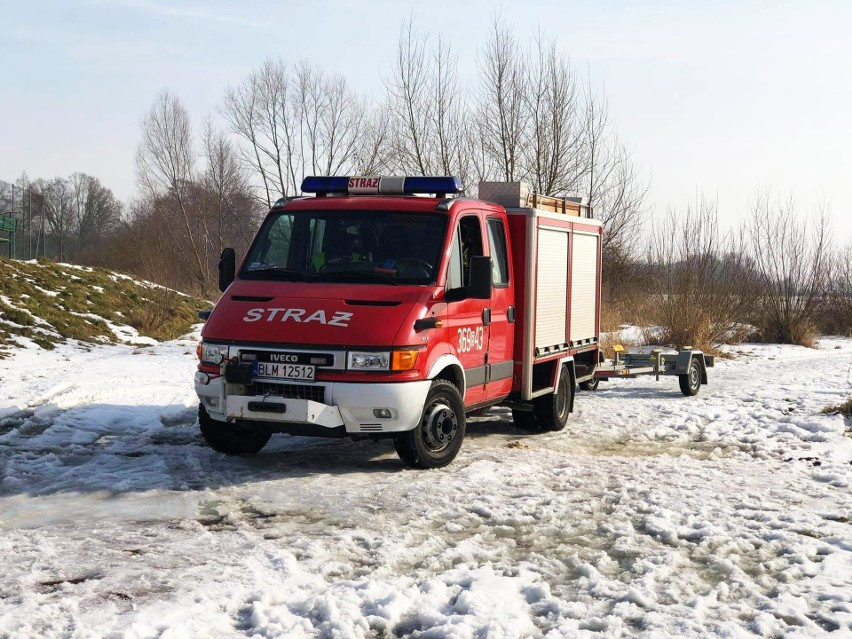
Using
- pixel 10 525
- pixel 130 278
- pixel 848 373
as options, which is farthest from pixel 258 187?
pixel 10 525

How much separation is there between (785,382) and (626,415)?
17.2ft

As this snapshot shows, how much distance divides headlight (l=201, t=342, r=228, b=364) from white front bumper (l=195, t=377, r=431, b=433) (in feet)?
0.58

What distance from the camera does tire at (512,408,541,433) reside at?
33.5 ft

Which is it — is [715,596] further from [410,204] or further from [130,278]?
[130,278]

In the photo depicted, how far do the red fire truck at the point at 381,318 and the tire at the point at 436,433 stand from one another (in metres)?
0.01

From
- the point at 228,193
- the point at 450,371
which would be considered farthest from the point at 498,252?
the point at 228,193

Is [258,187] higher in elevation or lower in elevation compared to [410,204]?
higher

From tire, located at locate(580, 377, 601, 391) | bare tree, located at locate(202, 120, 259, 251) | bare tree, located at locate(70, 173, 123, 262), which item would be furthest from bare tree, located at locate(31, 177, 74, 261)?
tire, located at locate(580, 377, 601, 391)

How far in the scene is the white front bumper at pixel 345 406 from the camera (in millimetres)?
6910

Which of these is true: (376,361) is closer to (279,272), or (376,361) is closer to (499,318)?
(279,272)

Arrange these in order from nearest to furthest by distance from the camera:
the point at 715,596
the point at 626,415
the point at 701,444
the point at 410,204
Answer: the point at 715,596, the point at 410,204, the point at 701,444, the point at 626,415

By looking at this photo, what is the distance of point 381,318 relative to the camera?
23.2 ft

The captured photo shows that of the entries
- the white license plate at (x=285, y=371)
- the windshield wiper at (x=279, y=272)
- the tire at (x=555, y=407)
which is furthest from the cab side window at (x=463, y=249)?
the tire at (x=555, y=407)

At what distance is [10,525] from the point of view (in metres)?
5.78
